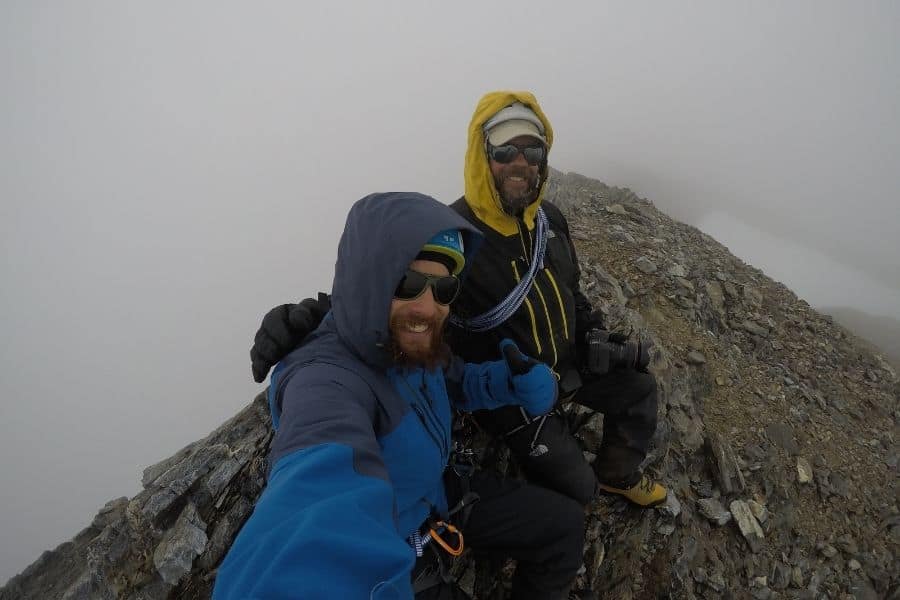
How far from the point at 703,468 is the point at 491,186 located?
6710 millimetres

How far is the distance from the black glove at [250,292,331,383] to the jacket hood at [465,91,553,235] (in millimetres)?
2557

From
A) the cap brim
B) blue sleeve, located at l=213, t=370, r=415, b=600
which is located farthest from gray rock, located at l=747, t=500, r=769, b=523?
blue sleeve, located at l=213, t=370, r=415, b=600

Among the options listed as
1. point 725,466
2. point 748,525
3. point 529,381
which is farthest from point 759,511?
point 529,381

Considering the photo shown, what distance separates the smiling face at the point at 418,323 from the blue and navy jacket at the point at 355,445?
0.14 m

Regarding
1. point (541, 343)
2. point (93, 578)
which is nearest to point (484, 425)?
point (541, 343)

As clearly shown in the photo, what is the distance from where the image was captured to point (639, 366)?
558cm

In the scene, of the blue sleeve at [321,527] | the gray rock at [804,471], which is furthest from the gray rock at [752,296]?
the blue sleeve at [321,527]

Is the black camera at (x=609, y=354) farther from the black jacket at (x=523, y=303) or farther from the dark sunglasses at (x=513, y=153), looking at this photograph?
the dark sunglasses at (x=513, y=153)

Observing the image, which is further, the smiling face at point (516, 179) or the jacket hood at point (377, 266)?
the smiling face at point (516, 179)

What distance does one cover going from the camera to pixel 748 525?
6.80 meters

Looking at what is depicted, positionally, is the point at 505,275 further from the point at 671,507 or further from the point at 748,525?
the point at 748,525

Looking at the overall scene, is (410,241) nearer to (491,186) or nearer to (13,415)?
(491,186)

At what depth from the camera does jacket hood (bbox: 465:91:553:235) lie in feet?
16.5

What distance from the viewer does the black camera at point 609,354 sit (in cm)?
532
